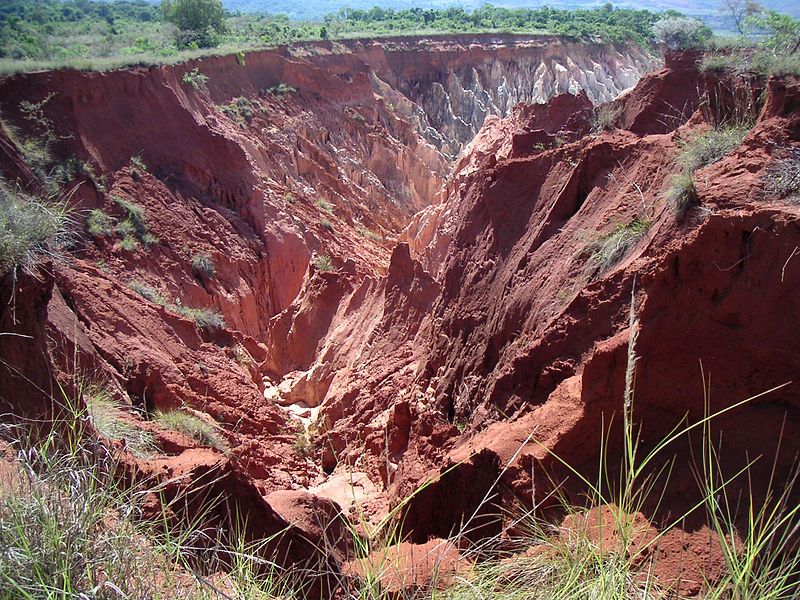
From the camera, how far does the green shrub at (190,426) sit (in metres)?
8.39

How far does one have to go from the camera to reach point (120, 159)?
61.6 feet

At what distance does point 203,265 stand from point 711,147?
14836mm

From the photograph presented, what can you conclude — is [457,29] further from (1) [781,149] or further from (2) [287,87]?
(1) [781,149]

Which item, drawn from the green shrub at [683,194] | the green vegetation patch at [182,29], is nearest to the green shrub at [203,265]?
the green vegetation patch at [182,29]

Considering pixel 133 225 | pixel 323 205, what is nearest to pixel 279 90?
pixel 323 205

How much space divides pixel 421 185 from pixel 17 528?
105 ft

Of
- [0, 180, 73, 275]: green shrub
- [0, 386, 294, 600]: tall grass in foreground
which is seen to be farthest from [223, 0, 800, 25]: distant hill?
[0, 386, 294, 600]: tall grass in foreground

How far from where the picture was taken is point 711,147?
6707 mm

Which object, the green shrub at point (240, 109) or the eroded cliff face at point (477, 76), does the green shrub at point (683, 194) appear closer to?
the green shrub at point (240, 109)

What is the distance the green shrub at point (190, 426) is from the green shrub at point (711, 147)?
22.6 ft

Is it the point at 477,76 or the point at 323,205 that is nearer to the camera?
the point at 323,205

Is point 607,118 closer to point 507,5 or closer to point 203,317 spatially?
point 203,317

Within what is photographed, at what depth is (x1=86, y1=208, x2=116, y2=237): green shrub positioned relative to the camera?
15914mm

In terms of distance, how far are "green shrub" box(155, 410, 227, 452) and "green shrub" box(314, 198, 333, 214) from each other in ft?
58.2
